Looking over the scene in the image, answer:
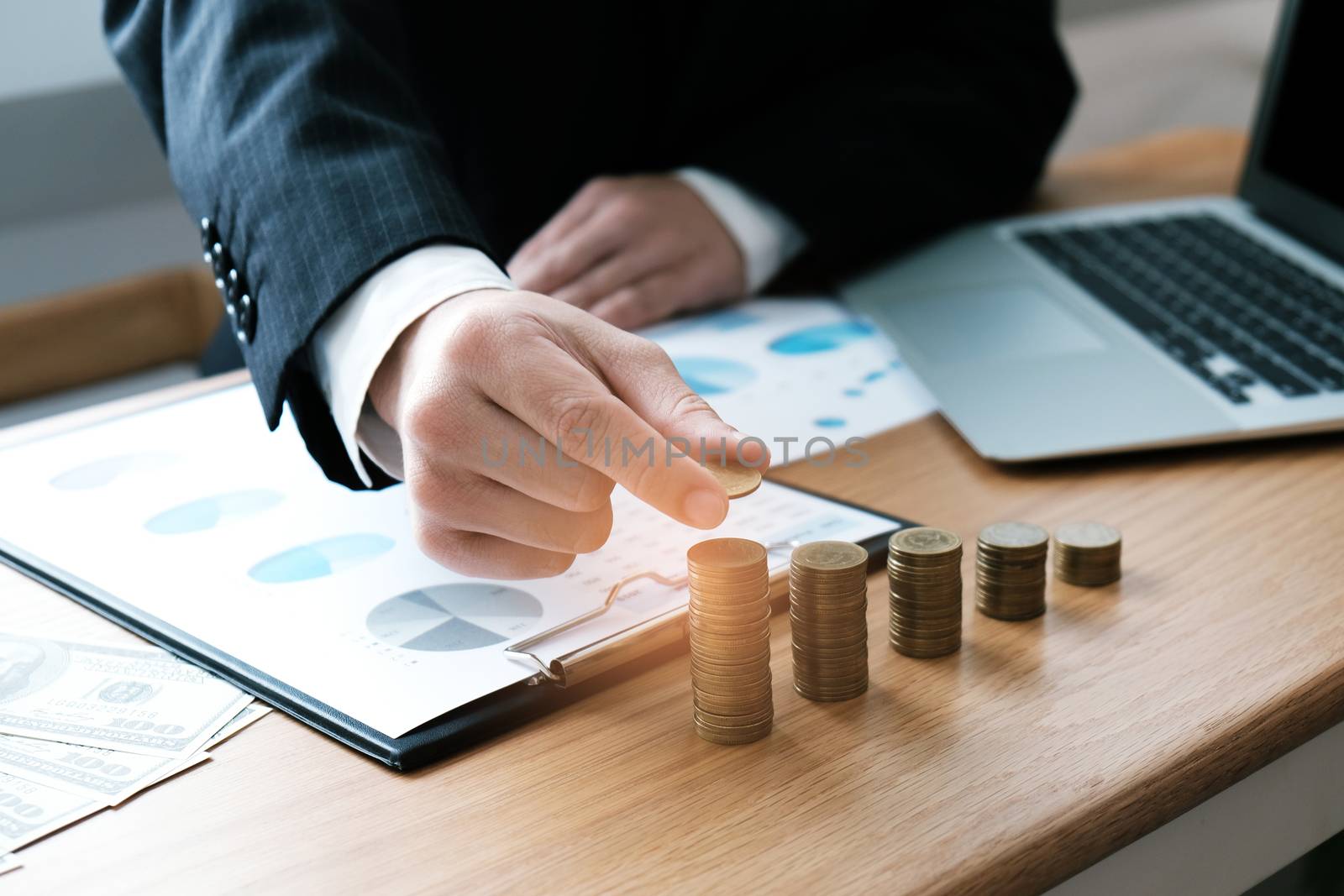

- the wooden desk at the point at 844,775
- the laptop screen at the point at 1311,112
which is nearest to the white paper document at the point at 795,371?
the wooden desk at the point at 844,775

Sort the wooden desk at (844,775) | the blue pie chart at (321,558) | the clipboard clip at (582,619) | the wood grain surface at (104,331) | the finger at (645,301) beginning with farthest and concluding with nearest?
1. the wood grain surface at (104,331)
2. the finger at (645,301)
3. the blue pie chart at (321,558)
4. the clipboard clip at (582,619)
5. the wooden desk at (844,775)

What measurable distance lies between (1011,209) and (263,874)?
1040 mm

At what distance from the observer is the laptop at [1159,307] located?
0.77 metres

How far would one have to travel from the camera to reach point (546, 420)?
53cm

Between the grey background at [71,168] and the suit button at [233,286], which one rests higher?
the suit button at [233,286]

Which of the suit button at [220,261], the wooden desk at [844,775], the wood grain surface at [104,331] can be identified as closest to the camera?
the wooden desk at [844,775]

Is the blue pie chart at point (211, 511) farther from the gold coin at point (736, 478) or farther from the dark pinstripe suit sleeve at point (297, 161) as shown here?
the gold coin at point (736, 478)

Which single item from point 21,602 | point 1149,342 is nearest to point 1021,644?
point 1149,342

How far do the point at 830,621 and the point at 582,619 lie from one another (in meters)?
0.12

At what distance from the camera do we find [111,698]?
1.79 ft

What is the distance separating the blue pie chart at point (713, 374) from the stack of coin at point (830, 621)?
346mm

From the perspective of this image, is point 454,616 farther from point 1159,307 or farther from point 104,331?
point 104,331

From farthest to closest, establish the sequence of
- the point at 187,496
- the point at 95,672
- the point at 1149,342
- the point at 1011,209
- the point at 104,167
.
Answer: the point at 104,167
the point at 1011,209
the point at 1149,342
the point at 187,496
the point at 95,672

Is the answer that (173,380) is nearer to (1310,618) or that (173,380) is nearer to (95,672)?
(95,672)
